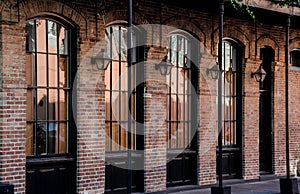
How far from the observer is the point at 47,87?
9.91m

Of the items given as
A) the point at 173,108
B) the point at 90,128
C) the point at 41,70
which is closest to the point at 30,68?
the point at 41,70

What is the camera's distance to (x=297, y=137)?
1591cm

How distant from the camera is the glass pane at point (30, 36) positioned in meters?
9.62

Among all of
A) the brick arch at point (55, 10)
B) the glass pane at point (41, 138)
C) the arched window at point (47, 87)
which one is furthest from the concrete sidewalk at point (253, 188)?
the brick arch at point (55, 10)

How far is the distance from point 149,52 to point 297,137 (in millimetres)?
6624

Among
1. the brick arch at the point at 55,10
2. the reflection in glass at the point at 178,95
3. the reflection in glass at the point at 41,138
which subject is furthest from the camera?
the reflection in glass at the point at 178,95

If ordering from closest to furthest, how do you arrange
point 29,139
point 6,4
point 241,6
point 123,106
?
point 6,4 → point 29,139 → point 123,106 → point 241,6

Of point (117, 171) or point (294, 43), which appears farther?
point (294, 43)

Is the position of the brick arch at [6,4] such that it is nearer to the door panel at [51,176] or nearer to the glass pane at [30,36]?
the glass pane at [30,36]

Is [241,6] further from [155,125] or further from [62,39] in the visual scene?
[62,39]

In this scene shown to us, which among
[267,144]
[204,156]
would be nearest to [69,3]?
[204,156]

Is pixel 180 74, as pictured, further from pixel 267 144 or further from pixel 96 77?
pixel 267 144

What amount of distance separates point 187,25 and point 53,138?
437 cm

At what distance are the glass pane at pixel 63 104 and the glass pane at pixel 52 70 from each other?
0.23m
